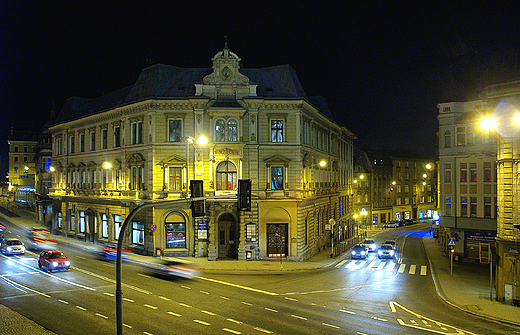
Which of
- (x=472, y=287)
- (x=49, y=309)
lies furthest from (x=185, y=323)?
(x=472, y=287)

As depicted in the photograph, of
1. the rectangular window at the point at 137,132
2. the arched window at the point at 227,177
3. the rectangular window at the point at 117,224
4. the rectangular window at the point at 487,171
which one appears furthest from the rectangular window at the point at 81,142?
the rectangular window at the point at 487,171

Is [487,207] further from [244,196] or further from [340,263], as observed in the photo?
[244,196]

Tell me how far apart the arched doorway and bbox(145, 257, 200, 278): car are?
4087 mm

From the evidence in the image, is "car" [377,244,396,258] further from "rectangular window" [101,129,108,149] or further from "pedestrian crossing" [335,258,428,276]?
"rectangular window" [101,129,108,149]

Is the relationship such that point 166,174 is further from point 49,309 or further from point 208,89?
point 49,309

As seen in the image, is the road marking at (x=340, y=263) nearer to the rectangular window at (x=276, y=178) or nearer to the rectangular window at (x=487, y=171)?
the rectangular window at (x=276, y=178)

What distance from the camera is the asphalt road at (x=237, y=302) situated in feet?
65.2

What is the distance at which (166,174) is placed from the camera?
40.8m

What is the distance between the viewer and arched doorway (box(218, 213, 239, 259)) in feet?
134

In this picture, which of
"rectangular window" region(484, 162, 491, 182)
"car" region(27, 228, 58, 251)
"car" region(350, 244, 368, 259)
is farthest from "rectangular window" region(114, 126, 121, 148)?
"rectangular window" region(484, 162, 491, 182)

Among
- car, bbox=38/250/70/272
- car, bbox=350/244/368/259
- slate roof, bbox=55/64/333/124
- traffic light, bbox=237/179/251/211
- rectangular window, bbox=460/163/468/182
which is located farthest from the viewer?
car, bbox=350/244/368/259

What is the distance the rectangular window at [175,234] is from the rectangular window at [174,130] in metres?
8.05

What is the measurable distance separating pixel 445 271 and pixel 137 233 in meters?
29.0

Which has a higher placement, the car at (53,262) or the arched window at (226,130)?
the arched window at (226,130)
